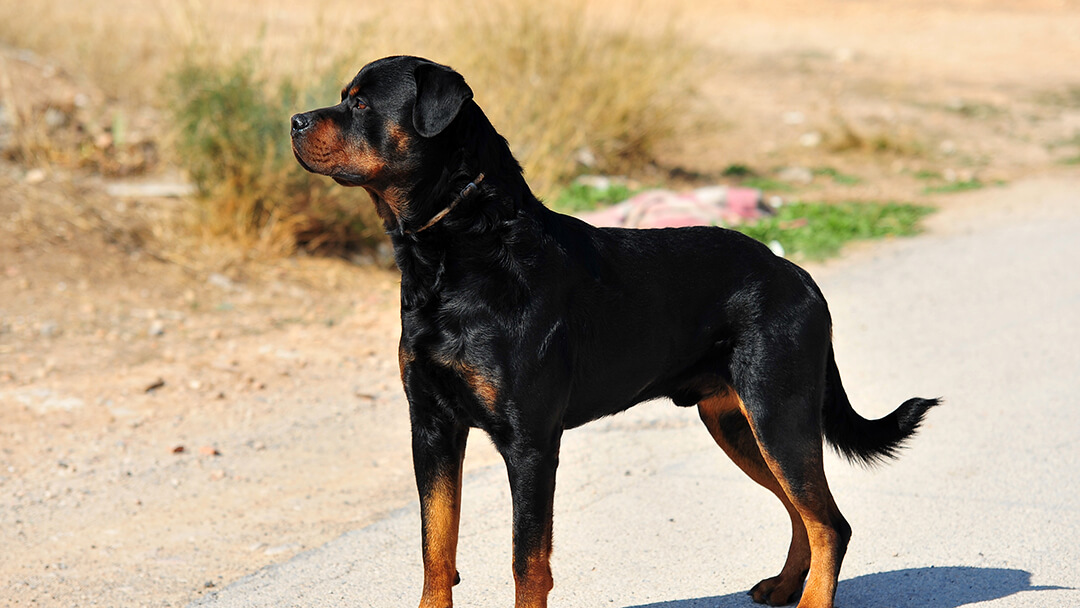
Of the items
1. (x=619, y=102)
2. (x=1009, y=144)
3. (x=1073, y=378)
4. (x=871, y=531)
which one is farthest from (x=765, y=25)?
(x=871, y=531)

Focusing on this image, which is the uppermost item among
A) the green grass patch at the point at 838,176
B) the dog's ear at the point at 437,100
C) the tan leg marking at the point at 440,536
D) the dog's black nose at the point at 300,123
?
the green grass patch at the point at 838,176

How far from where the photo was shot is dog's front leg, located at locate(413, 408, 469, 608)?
11.1 ft

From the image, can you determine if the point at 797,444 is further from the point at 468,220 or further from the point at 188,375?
the point at 188,375

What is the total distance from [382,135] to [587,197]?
7.58 m

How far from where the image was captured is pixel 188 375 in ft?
21.9

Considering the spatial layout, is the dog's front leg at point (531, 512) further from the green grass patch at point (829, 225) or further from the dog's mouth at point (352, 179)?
the green grass patch at point (829, 225)

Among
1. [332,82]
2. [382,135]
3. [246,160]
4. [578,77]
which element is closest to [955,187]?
[578,77]

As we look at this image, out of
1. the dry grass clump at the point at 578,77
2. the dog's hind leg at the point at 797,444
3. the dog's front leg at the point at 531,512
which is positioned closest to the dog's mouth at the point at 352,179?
the dog's front leg at the point at 531,512

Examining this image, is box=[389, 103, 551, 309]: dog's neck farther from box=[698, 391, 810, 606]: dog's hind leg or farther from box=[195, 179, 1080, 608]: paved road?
box=[195, 179, 1080, 608]: paved road

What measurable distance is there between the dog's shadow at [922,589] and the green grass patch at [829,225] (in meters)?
5.42

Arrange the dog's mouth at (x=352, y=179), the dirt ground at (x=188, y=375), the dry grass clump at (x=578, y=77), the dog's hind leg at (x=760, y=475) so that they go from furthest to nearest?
the dry grass clump at (x=578, y=77) → the dirt ground at (x=188, y=375) → the dog's hind leg at (x=760, y=475) → the dog's mouth at (x=352, y=179)

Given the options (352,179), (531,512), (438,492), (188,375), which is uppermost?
(352,179)

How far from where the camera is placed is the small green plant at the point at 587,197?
1048 centimetres

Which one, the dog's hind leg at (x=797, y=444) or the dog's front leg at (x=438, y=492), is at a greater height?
the dog's hind leg at (x=797, y=444)
